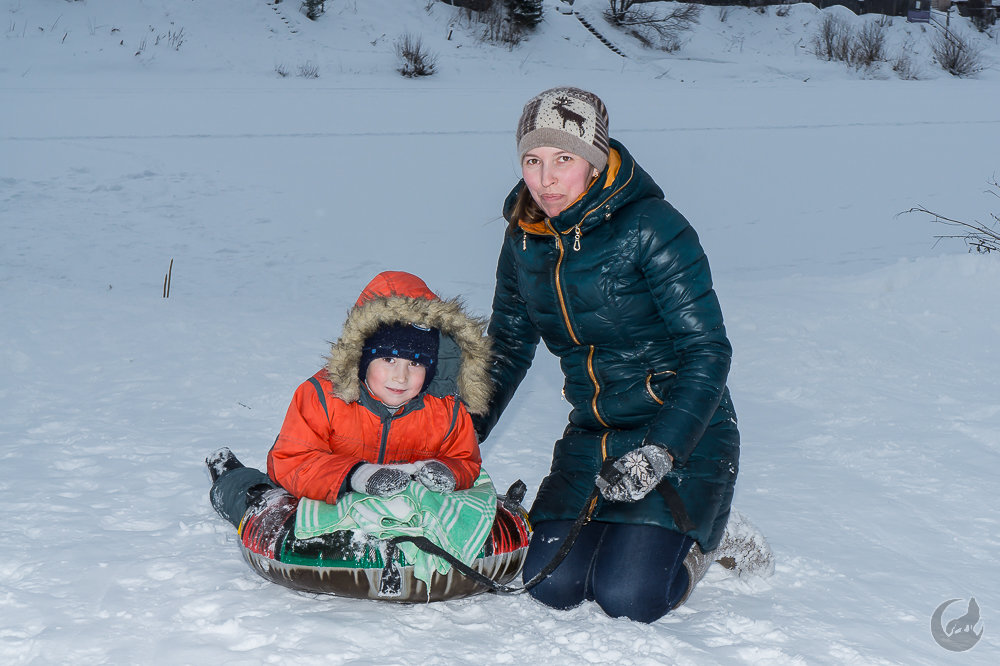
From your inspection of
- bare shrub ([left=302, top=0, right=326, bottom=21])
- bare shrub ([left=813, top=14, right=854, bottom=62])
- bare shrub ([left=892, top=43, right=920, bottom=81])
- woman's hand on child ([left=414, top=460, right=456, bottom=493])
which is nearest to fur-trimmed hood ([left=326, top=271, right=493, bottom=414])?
woman's hand on child ([left=414, top=460, right=456, bottom=493])

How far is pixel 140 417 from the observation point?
3.93m

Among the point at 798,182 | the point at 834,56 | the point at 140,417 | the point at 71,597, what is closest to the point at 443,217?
the point at 798,182

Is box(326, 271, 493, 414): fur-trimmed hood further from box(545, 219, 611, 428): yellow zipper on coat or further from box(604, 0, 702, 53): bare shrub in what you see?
box(604, 0, 702, 53): bare shrub

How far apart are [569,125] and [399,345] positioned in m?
0.71

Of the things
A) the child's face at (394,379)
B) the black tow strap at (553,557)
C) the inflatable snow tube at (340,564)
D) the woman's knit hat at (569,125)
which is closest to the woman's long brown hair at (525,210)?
the woman's knit hat at (569,125)

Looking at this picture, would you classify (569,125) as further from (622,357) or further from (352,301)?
(352,301)

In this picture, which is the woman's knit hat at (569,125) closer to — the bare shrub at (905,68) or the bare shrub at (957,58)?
the bare shrub at (905,68)

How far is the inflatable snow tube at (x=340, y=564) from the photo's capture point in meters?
2.41

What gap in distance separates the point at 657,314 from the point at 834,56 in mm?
18990

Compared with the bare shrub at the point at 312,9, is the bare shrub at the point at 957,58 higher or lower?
higher

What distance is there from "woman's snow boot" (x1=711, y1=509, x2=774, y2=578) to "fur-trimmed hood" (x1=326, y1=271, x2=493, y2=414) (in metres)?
0.76

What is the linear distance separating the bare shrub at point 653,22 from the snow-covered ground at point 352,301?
444 centimetres

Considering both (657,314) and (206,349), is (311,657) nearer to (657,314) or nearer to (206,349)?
(657,314)

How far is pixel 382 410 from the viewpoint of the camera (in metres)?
2.62
